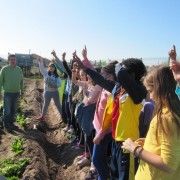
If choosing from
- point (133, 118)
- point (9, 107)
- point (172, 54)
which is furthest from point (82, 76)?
point (172, 54)

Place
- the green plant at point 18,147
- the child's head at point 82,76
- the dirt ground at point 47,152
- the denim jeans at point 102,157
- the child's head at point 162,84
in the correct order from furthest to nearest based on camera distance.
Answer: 1. the green plant at point 18,147
2. the child's head at point 82,76
3. the dirt ground at point 47,152
4. the denim jeans at point 102,157
5. the child's head at point 162,84

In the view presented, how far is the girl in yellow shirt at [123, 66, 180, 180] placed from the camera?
9.73ft

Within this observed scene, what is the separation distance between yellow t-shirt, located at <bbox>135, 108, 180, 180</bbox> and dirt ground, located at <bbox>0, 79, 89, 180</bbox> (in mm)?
3832

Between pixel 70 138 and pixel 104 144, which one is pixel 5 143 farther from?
pixel 104 144

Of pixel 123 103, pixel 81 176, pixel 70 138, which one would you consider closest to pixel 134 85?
pixel 123 103

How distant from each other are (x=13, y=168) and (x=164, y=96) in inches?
184

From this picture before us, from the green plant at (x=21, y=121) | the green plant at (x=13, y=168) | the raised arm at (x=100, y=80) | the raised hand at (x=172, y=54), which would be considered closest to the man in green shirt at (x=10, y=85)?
the green plant at (x=21, y=121)

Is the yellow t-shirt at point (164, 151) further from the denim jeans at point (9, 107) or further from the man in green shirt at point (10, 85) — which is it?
the denim jeans at point (9, 107)

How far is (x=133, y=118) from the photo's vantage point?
4.71m

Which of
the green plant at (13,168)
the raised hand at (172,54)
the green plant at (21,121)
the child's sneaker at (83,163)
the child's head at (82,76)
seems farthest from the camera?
the green plant at (21,121)

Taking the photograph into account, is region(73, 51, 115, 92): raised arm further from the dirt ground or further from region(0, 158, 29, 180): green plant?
region(0, 158, 29, 180): green plant

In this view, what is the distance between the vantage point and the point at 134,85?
445 centimetres

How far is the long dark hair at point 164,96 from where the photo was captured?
9.87 feet

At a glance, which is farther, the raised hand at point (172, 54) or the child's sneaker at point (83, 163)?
the child's sneaker at point (83, 163)
